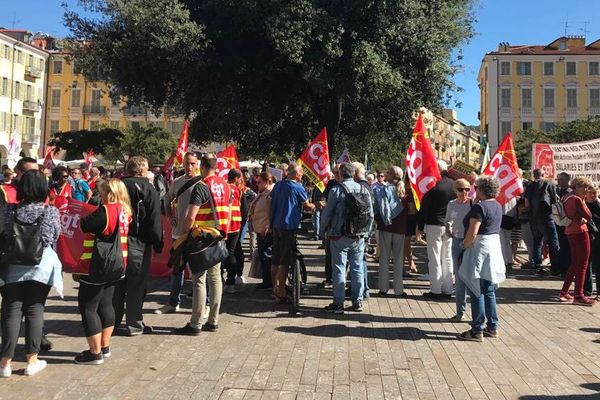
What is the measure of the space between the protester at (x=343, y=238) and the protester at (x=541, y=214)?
15.8 feet

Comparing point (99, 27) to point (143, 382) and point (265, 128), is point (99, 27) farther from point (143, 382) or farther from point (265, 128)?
point (143, 382)

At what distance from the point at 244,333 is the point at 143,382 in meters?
1.73

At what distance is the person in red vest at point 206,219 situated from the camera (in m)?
5.93

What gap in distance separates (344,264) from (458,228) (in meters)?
1.51

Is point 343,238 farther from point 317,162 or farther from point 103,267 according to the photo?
point 317,162

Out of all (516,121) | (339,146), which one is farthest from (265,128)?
(516,121)

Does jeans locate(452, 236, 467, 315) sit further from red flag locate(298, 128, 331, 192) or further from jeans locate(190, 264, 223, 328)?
red flag locate(298, 128, 331, 192)

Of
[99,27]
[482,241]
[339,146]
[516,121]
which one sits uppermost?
[516,121]

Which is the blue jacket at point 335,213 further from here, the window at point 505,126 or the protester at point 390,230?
the window at point 505,126

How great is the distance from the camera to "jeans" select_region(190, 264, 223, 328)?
6070 mm

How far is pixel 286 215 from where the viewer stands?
736cm

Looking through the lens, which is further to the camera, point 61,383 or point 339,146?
point 339,146

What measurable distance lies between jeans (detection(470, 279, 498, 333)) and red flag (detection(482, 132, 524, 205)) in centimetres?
432

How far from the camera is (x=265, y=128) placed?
22875 millimetres
